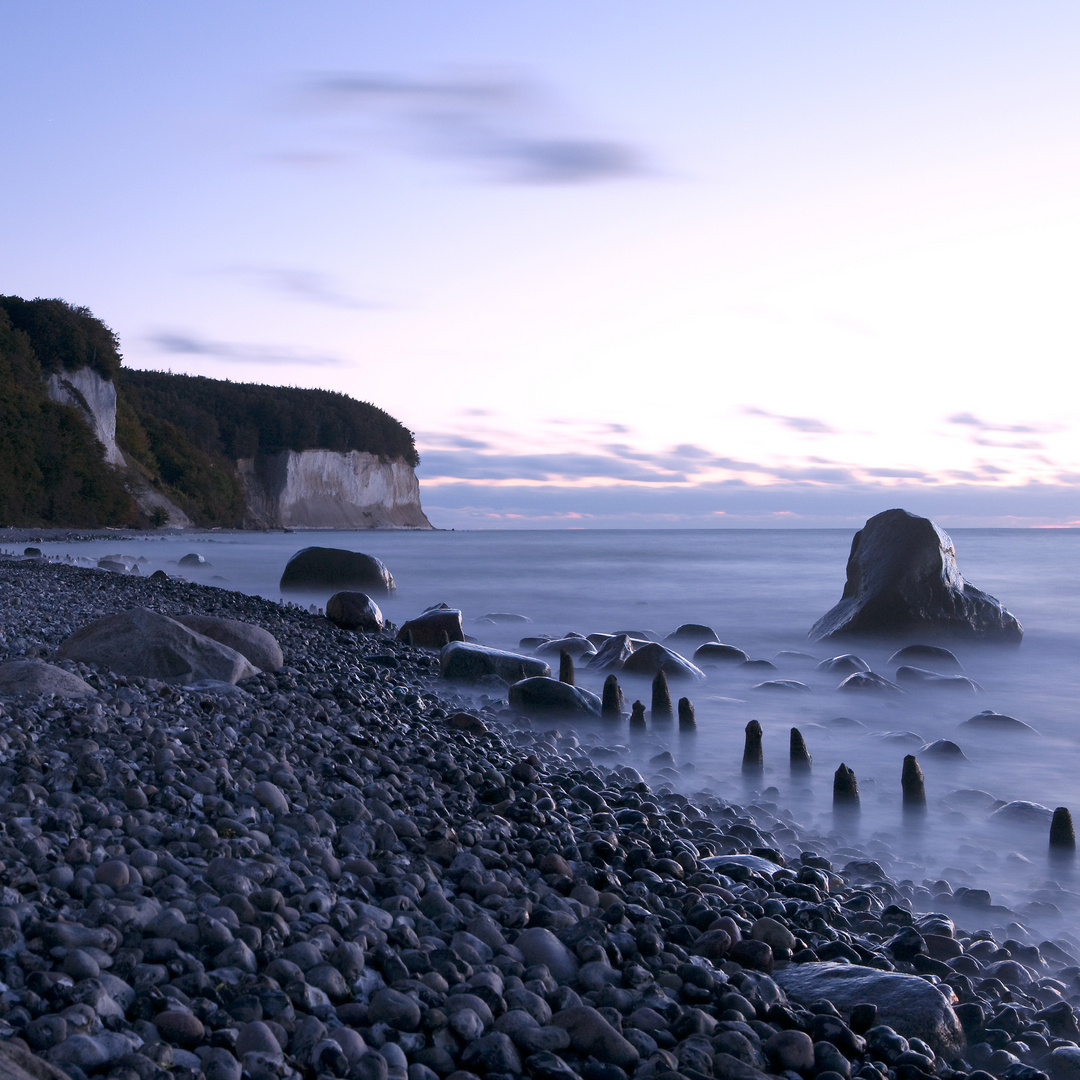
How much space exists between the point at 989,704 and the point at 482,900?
8.67 meters

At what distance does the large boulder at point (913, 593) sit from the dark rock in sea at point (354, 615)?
7228 millimetres

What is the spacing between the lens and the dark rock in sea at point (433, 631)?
12367 millimetres

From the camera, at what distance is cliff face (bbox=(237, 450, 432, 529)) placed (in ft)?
279

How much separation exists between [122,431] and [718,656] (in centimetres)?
5754

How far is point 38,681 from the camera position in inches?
213

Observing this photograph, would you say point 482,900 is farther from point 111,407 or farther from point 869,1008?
point 111,407

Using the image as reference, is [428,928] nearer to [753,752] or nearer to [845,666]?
[753,752]

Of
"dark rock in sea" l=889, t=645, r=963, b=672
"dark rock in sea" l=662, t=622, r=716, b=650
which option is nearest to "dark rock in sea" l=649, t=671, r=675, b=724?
"dark rock in sea" l=889, t=645, r=963, b=672

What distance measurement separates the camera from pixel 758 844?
505 cm

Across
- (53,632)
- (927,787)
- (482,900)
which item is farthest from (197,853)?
(53,632)

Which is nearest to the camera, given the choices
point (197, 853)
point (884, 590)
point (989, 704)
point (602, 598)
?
point (197, 853)

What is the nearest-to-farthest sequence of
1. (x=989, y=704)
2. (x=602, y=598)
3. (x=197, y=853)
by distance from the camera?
(x=197, y=853) → (x=989, y=704) → (x=602, y=598)

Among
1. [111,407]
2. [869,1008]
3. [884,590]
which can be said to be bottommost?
[869,1008]

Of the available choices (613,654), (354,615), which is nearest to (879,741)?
(613,654)
